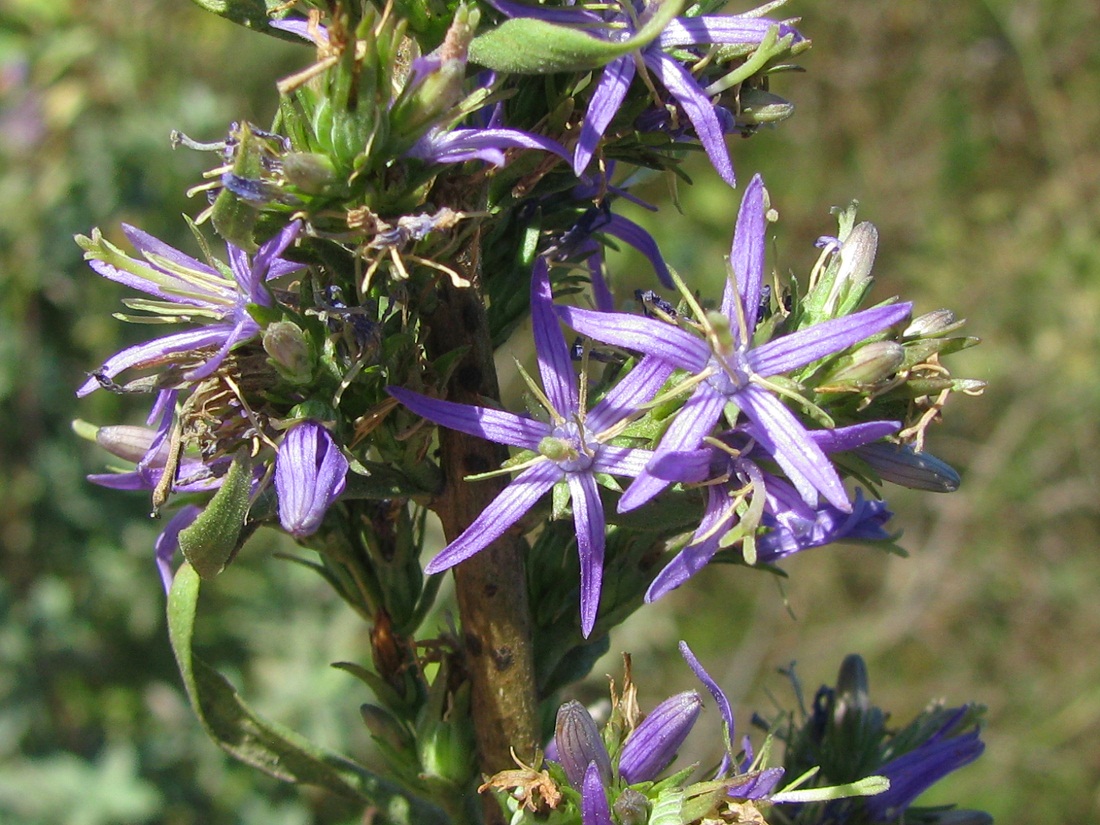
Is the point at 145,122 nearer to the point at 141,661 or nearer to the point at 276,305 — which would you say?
the point at 141,661

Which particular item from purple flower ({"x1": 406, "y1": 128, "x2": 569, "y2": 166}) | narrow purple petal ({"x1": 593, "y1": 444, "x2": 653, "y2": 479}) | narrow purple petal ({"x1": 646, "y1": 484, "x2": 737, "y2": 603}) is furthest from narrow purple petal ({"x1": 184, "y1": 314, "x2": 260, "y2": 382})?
narrow purple petal ({"x1": 646, "y1": 484, "x2": 737, "y2": 603})

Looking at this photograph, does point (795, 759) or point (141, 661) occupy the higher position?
point (795, 759)

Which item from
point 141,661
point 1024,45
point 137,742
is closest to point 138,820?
point 137,742

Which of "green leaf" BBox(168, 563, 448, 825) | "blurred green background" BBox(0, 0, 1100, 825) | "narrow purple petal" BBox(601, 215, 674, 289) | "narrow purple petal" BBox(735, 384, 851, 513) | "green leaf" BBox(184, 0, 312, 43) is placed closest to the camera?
"narrow purple petal" BBox(735, 384, 851, 513)

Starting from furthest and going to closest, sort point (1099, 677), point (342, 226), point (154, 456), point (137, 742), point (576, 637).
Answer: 1. point (1099, 677)
2. point (137, 742)
3. point (576, 637)
4. point (154, 456)
5. point (342, 226)

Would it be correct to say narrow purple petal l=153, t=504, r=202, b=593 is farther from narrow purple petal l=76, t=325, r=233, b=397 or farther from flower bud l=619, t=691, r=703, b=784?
flower bud l=619, t=691, r=703, b=784
